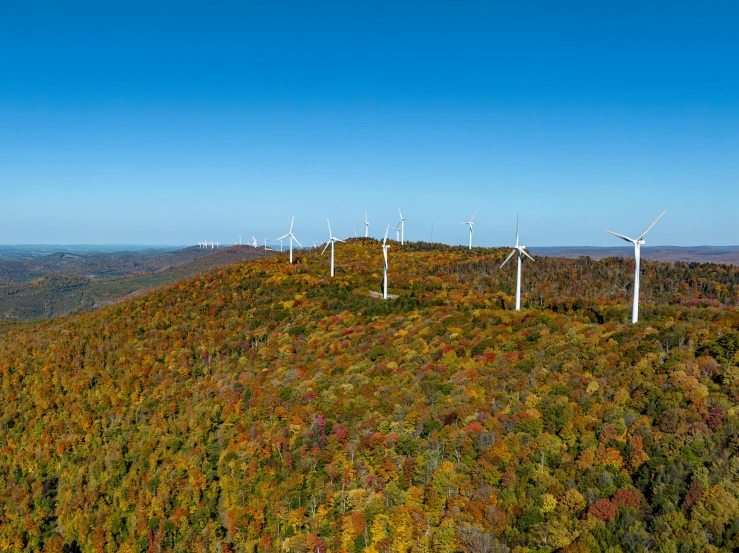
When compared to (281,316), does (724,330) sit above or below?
above

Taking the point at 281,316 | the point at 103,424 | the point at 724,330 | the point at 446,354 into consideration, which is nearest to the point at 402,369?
the point at 446,354

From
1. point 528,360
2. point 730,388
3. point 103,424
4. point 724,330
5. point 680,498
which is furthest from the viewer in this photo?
point 103,424

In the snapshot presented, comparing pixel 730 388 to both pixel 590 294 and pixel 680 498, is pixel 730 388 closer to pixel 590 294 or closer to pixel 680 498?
pixel 680 498

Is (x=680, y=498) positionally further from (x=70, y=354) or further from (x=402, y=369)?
(x=70, y=354)

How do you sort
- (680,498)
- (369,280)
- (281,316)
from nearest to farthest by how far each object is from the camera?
1. (680,498)
2. (281,316)
3. (369,280)

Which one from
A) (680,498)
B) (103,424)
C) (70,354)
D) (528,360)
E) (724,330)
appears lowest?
(103,424)

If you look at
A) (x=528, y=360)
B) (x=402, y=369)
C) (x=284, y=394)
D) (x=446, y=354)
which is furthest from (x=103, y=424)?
(x=528, y=360)

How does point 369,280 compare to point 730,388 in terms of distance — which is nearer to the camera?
point 730,388
